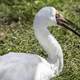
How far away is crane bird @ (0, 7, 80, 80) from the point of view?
14.8ft

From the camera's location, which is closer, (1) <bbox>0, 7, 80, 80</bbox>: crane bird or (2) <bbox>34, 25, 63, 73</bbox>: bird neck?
(1) <bbox>0, 7, 80, 80</bbox>: crane bird

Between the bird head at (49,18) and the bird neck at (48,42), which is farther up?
the bird head at (49,18)

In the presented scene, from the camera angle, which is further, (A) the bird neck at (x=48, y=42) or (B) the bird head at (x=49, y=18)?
(A) the bird neck at (x=48, y=42)

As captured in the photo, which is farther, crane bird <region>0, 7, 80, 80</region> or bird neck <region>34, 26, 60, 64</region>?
bird neck <region>34, 26, 60, 64</region>

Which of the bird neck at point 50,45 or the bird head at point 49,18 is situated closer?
the bird head at point 49,18

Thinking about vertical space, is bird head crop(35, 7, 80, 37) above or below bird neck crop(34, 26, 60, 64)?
above

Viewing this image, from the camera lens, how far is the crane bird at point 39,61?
4523mm

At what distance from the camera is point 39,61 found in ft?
15.2

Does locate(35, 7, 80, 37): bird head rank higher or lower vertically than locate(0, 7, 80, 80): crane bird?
higher

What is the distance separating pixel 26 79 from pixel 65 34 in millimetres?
2097

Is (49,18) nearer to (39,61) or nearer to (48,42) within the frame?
(48,42)

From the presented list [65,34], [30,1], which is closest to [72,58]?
[65,34]

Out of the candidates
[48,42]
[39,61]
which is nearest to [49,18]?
[48,42]

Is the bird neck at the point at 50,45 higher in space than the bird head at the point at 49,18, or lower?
lower
